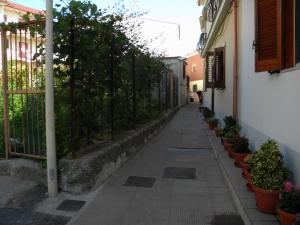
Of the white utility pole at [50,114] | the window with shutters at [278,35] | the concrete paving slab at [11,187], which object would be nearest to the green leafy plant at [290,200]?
the window with shutters at [278,35]

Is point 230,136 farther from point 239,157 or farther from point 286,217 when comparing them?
point 286,217

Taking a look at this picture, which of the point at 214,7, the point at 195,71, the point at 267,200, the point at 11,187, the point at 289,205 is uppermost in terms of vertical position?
the point at 214,7

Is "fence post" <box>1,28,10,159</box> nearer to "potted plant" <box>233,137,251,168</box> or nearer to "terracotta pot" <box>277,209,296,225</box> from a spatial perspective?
"potted plant" <box>233,137,251,168</box>

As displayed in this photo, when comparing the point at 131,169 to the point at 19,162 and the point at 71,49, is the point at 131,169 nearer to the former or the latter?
the point at 19,162

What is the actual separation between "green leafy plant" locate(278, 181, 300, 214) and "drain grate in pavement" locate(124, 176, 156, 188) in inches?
106

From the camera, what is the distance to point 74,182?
5.17 meters

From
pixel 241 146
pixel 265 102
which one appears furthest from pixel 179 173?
pixel 265 102

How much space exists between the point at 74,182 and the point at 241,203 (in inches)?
92.5

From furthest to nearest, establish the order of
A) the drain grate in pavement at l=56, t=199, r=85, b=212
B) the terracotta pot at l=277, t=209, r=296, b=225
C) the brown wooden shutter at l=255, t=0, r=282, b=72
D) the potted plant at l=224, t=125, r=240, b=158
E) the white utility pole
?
the potted plant at l=224, t=125, r=240, b=158 < the white utility pole < the drain grate in pavement at l=56, t=199, r=85, b=212 < the brown wooden shutter at l=255, t=0, r=282, b=72 < the terracotta pot at l=277, t=209, r=296, b=225

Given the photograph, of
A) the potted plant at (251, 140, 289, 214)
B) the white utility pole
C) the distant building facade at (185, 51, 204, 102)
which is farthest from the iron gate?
the distant building facade at (185, 51, 204, 102)

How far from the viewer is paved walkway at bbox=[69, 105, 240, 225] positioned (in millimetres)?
4434

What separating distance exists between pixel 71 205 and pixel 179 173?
243 centimetres

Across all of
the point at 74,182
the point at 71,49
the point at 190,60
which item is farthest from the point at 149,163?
the point at 190,60

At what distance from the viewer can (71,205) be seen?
4828mm
